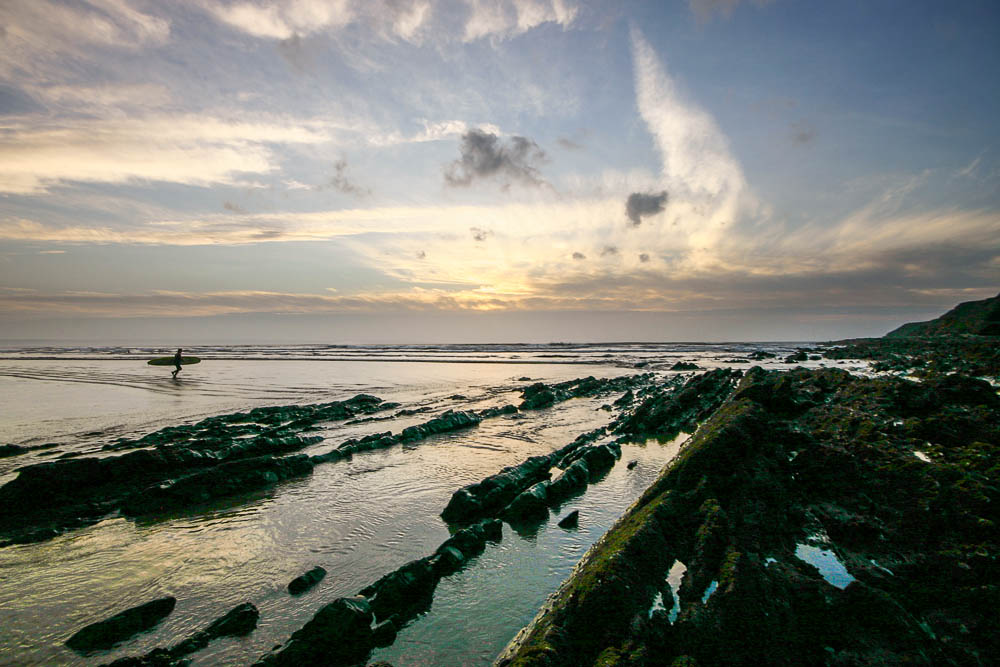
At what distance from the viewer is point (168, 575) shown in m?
7.09

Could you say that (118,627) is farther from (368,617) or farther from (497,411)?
(497,411)

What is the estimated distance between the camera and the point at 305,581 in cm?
657

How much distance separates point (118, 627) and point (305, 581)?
7.56 ft

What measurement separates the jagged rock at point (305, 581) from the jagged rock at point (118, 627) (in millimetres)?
1653

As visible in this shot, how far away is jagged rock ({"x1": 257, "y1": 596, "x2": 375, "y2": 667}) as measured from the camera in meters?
4.77

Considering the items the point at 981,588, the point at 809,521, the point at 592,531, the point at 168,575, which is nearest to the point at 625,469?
the point at 592,531

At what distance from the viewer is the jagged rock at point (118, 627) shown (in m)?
5.32

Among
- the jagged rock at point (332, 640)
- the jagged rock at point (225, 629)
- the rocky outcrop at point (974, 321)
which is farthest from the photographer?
the rocky outcrop at point (974, 321)

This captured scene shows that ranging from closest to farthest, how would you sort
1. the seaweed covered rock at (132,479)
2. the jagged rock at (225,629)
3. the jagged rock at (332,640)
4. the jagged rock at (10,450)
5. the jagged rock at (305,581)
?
the jagged rock at (332,640) < the jagged rock at (225,629) < the jagged rock at (305,581) < the seaweed covered rock at (132,479) < the jagged rock at (10,450)

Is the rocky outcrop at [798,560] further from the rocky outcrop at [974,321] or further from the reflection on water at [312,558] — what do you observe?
the rocky outcrop at [974,321]

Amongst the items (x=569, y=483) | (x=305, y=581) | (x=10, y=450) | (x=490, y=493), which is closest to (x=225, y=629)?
(x=305, y=581)

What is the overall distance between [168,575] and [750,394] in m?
17.8

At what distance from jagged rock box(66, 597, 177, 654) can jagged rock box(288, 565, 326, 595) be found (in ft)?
5.42

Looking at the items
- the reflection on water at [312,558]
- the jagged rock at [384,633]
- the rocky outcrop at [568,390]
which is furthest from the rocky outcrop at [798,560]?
the rocky outcrop at [568,390]
